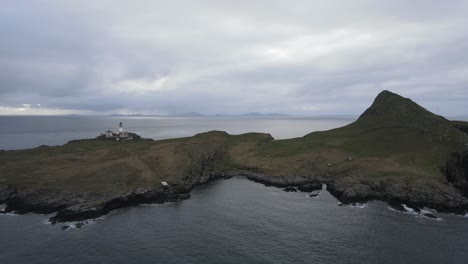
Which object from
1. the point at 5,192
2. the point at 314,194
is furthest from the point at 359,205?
the point at 5,192

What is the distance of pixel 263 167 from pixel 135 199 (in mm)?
43864

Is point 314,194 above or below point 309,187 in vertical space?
below

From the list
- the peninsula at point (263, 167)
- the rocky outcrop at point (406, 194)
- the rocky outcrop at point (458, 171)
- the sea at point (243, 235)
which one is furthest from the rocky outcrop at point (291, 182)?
the rocky outcrop at point (458, 171)

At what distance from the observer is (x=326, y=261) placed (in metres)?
47.6

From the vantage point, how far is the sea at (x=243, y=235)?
48.9m

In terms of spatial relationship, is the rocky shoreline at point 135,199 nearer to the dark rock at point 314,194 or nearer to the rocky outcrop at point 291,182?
the rocky outcrop at point 291,182

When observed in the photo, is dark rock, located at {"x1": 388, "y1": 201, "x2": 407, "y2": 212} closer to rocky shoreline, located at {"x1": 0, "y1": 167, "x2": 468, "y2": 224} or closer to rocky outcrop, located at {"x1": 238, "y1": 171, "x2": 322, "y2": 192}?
rocky shoreline, located at {"x1": 0, "y1": 167, "x2": 468, "y2": 224}

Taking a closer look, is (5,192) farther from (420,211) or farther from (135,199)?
(420,211)

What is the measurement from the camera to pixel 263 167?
339 ft

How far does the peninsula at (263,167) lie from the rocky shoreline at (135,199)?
0.71 feet

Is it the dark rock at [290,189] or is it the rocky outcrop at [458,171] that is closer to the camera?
the rocky outcrop at [458,171]

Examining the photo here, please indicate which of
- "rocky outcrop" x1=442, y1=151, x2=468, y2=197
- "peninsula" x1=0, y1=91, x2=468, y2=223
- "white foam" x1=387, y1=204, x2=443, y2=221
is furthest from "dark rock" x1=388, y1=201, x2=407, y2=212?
"rocky outcrop" x1=442, y1=151, x2=468, y2=197

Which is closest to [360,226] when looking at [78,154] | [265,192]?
[265,192]

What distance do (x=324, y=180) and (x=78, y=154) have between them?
81308 mm
